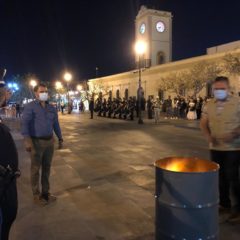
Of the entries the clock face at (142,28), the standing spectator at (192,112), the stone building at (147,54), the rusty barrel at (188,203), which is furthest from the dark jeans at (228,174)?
the clock face at (142,28)

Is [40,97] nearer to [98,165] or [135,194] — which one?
[135,194]

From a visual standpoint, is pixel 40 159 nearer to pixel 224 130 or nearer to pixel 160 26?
pixel 224 130

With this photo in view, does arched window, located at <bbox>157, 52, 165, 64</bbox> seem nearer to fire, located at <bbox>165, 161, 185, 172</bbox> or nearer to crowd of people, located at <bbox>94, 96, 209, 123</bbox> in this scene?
crowd of people, located at <bbox>94, 96, 209, 123</bbox>

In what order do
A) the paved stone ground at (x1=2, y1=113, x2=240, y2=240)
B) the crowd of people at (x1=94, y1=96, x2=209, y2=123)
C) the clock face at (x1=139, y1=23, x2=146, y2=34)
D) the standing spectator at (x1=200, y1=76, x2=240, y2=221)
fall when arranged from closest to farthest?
the paved stone ground at (x1=2, y1=113, x2=240, y2=240), the standing spectator at (x1=200, y1=76, x2=240, y2=221), the crowd of people at (x1=94, y1=96, x2=209, y2=123), the clock face at (x1=139, y1=23, x2=146, y2=34)

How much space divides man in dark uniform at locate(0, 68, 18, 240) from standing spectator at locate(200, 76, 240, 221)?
2.87m

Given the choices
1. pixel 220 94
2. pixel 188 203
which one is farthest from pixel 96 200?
pixel 188 203

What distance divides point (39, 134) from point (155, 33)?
200ft

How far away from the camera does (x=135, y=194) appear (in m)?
6.97

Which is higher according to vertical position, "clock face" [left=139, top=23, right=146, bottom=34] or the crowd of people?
"clock face" [left=139, top=23, right=146, bottom=34]

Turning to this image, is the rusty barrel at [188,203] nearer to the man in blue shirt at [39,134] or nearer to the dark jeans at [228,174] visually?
the dark jeans at [228,174]

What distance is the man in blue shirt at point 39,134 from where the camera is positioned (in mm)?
6281

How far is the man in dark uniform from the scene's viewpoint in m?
3.37

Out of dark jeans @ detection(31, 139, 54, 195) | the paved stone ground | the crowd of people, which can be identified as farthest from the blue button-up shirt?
the crowd of people

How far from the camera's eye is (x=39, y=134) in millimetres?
6301
